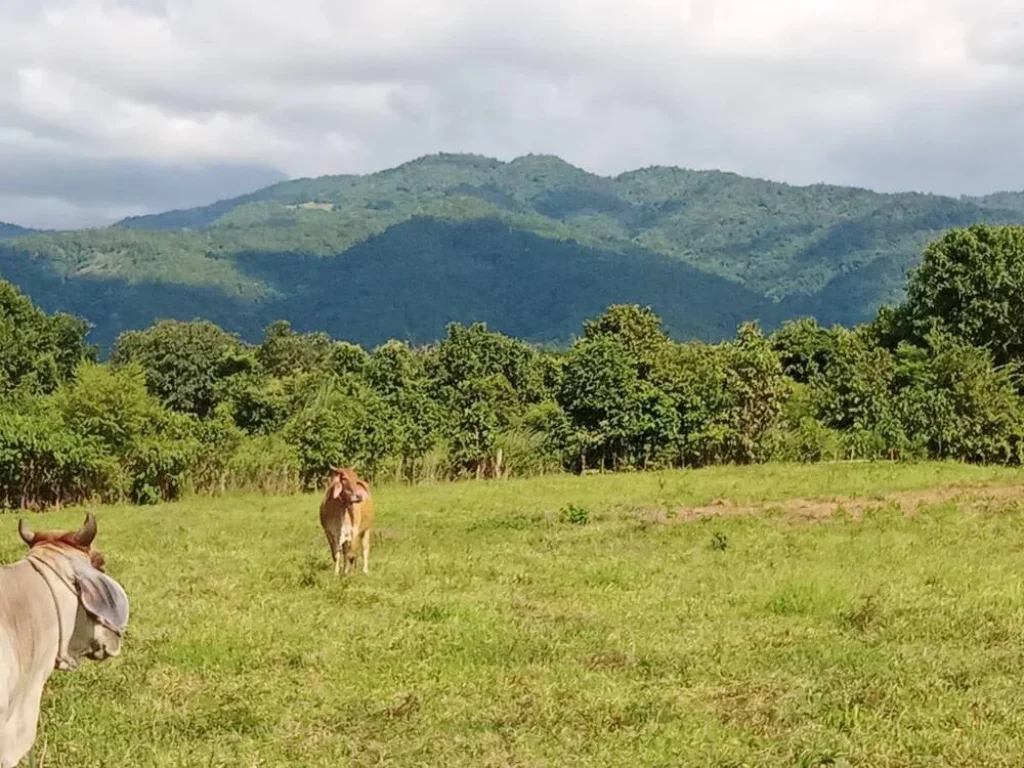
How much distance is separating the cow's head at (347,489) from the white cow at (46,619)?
10041 millimetres

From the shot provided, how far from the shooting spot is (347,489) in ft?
51.3

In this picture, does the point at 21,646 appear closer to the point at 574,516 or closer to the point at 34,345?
the point at 574,516

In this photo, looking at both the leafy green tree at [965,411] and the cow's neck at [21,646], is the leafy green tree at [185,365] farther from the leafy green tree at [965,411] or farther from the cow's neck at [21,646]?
the cow's neck at [21,646]

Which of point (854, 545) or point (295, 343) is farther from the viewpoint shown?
point (295, 343)

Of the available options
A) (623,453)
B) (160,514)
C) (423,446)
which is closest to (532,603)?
(160,514)

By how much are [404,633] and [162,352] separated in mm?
54306

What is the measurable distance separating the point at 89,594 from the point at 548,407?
3563 centimetres

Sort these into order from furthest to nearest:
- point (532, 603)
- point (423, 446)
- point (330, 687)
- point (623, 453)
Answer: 1. point (623, 453)
2. point (423, 446)
3. point (532, 603)
4. point (330, 687)

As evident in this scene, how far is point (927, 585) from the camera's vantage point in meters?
13.4

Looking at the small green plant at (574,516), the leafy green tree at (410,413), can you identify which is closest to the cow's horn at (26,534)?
the small green plant at (574,516)

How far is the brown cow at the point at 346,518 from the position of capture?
15.3m

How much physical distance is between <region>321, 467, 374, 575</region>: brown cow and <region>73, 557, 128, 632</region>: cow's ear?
9875 mm

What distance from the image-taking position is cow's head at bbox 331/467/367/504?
50.5ft

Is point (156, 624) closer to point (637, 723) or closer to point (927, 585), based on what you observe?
point (637, 723)
